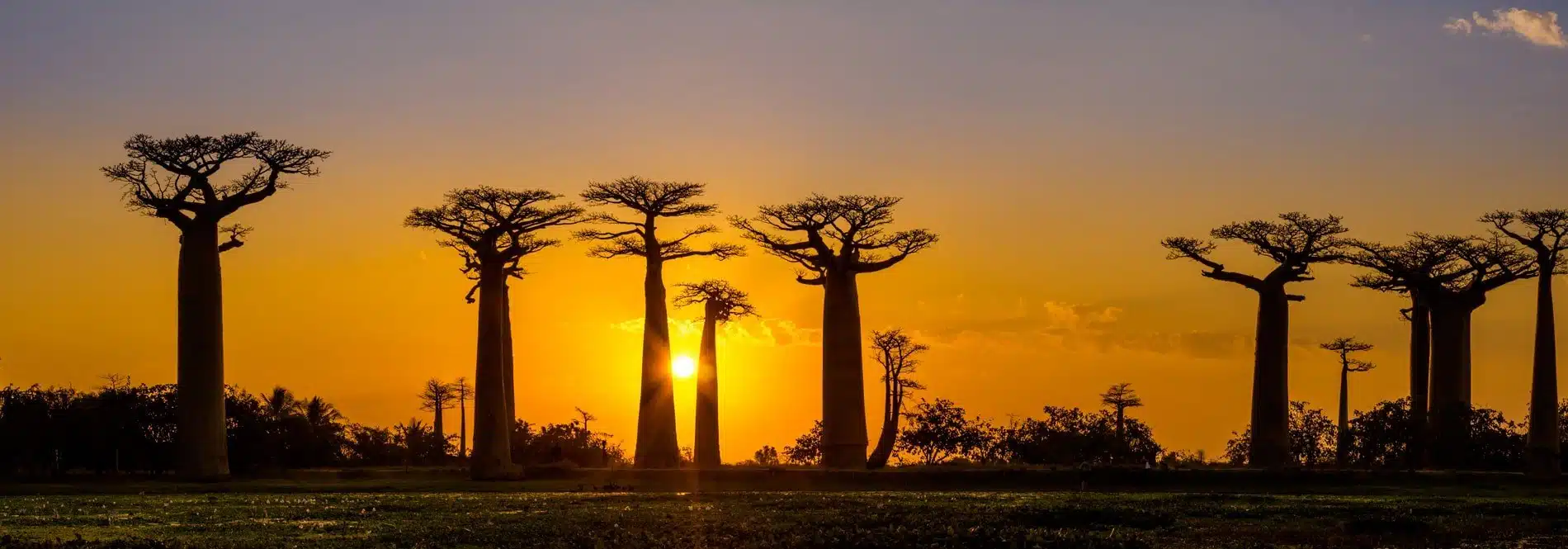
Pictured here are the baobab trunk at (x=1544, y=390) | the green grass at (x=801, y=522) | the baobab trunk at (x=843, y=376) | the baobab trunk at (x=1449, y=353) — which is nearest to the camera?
the green grass at (x=801, y=522)

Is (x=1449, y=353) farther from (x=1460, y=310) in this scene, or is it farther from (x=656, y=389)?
(x=656, y=389)

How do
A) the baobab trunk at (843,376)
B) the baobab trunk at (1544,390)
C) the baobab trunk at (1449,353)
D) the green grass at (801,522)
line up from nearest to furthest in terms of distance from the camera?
the green grass at (801,522) < the baobab trunk at (1544,390) < the baobab trunk at (843,376) < the baobab trunk at (1449,353)

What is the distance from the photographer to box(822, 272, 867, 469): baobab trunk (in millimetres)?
67188

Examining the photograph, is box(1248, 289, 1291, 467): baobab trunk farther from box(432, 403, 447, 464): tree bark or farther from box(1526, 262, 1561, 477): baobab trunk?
box(432, 403, 447, 464): tree bark

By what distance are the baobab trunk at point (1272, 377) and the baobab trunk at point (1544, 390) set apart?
9172 millimetres

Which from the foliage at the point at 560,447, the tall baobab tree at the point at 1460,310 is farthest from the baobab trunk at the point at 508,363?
the tall baobab tree at the point at 1460,310

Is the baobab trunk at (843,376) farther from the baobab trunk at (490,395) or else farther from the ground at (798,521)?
the ground at (798,521)

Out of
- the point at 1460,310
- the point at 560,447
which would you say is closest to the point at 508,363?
the point at 560,447

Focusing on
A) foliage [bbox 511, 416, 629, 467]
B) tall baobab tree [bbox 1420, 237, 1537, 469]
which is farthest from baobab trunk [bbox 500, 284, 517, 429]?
tall baobab tree [bbox 1420, 237, 1537, 469]

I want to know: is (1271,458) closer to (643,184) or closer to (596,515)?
(643,184)

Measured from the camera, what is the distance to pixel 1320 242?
65.3 meters

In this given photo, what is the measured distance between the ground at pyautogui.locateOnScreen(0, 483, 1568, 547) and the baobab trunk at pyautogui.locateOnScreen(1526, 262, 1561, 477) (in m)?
16.8

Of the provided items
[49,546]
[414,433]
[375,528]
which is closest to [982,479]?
[375,528]

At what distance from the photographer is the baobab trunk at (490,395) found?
61219mm
